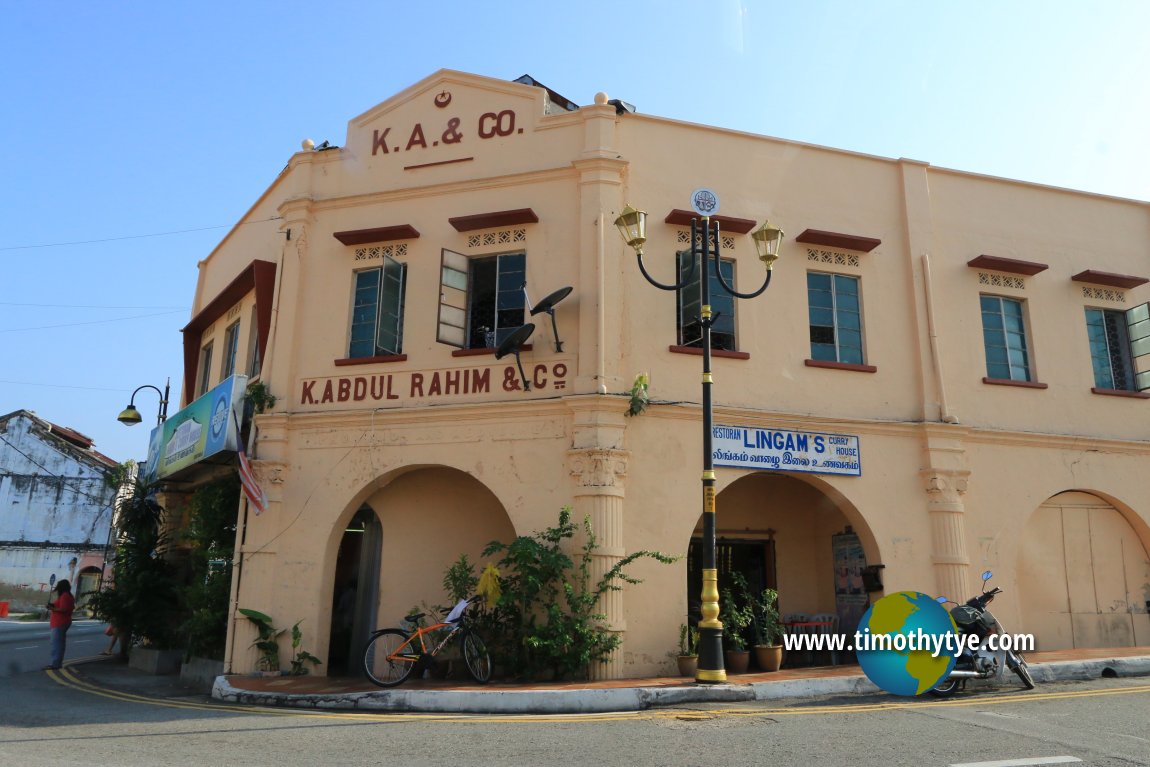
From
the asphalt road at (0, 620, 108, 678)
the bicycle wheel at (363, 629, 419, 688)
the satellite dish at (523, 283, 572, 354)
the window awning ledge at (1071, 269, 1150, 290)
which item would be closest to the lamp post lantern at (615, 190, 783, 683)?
the satellite dish at (523, 283, 572, 354)

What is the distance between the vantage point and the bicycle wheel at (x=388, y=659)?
35.7 ft

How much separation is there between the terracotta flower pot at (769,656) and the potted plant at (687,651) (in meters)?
0.95

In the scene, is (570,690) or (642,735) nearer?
(642,735)

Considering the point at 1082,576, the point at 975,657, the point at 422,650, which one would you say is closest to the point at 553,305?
the point at 422,650

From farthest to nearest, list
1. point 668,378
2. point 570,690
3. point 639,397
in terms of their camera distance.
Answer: point 668,378 → point 639,397 → point 570,690

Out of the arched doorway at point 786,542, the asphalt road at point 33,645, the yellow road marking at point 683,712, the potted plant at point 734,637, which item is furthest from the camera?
the asphalt road at point 33,645

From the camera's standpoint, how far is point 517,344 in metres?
12.1

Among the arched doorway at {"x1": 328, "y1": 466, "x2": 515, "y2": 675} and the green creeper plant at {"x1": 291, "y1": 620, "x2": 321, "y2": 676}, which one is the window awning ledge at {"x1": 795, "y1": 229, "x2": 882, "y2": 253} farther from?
the green creeper plant at {"x1": 291, "y1": 620, "x2": 321, "y2": 676}

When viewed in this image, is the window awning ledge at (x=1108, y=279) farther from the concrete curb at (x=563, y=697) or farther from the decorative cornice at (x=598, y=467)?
the decorative cornice at (x=598, y=467)

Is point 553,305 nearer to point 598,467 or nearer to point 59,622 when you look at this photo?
point 598,467

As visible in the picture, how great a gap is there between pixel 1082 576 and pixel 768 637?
6265mm

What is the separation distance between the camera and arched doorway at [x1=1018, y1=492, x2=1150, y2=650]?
551 inches

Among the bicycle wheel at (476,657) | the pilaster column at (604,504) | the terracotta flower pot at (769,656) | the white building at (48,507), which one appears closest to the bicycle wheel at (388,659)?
the bicycle wheel at (476,657)

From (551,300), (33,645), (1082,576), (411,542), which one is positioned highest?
(551,300)
